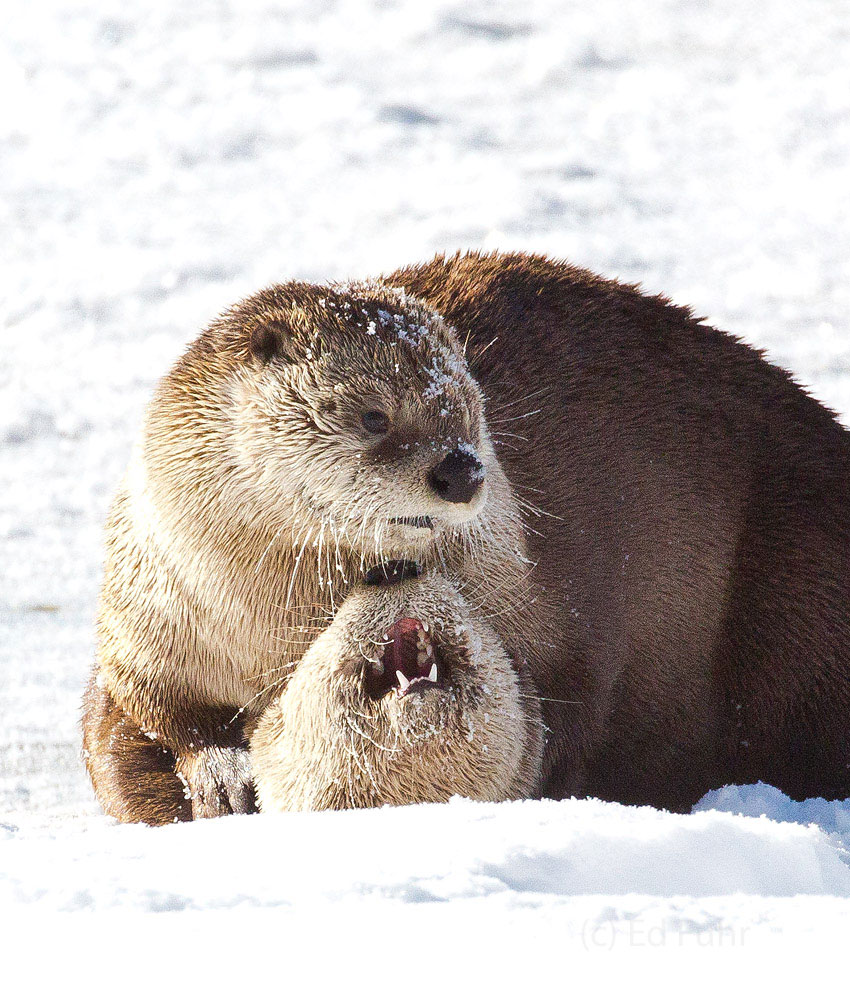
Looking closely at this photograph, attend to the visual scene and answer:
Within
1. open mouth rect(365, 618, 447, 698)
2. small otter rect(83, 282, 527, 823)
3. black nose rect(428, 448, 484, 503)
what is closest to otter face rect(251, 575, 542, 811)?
open mouth rect(365, 618, 447, 698)

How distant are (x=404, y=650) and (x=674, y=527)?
949 mm

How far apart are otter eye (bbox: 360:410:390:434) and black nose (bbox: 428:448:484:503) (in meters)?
0.15

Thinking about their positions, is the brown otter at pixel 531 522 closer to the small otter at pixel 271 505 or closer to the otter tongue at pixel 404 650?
the small otter at pixel 271 505

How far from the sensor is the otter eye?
8.95ft

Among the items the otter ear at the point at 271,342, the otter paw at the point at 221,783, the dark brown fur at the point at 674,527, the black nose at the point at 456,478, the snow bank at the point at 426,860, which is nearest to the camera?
the snow bank at the point at 426,860

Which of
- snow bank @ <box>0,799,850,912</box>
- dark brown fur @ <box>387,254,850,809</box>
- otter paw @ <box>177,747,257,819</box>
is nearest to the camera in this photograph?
snow bank @ <box>0,799,850,912</box>

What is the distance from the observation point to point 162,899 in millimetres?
1825

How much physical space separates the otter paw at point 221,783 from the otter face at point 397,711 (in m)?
0.17

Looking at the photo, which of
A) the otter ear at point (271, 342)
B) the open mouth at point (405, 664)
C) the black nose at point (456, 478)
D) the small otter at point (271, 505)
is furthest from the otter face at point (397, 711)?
the otter ear at point (271, 342)

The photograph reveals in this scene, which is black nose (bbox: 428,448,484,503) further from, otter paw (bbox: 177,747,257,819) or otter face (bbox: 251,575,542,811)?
otter paw (bbox: 177,747,257,819)

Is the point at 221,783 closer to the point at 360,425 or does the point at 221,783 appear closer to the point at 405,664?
the point at 405,664

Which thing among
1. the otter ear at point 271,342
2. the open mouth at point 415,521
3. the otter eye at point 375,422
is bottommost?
the open mouth at point 415,521

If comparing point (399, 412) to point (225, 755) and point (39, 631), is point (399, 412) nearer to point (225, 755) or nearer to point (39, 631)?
point (225, 755)

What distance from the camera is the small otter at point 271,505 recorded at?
→ 107 inches
